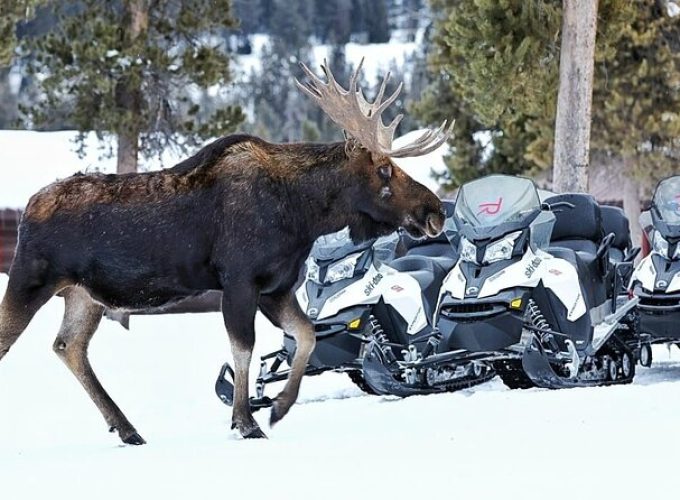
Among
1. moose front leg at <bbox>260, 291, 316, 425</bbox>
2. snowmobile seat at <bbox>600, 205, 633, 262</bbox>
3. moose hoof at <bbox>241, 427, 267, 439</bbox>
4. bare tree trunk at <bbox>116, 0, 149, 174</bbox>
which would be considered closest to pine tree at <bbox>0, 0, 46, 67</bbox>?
bare tree trunk at <bbox>116, 0, 149, 174</bbox>

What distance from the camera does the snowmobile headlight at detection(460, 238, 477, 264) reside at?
11.5 meters

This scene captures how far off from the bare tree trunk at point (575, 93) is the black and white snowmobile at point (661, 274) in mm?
3513

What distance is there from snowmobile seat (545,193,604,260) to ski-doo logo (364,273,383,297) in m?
1.78

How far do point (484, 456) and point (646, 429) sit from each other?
47.3 inches

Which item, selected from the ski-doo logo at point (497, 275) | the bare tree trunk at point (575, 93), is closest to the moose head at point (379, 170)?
the ski-doo logo at point (497, 275)

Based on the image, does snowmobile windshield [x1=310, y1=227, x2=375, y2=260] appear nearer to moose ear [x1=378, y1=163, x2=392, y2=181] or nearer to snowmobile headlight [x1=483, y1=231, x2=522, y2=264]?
snowmobile headlight [x1=483, y1=231, x2=522, y2=264]

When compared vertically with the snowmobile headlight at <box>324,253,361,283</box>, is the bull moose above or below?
above

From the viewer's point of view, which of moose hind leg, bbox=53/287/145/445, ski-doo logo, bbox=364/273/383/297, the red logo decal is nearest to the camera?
moose hind leg, bbox=53/287/145/445

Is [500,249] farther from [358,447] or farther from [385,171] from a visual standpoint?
[358,447]

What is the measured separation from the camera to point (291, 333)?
29.2ft

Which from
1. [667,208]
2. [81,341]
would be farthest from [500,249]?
[81,341]

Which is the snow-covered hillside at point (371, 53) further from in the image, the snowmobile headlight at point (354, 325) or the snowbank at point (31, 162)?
the snowmobile headlight at point (354, 325)

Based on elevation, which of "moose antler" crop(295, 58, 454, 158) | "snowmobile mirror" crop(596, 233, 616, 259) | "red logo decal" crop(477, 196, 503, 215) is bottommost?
"snowmobile mirror" crop(596, 233, 616, 259)

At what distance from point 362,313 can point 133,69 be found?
27.9 feet
